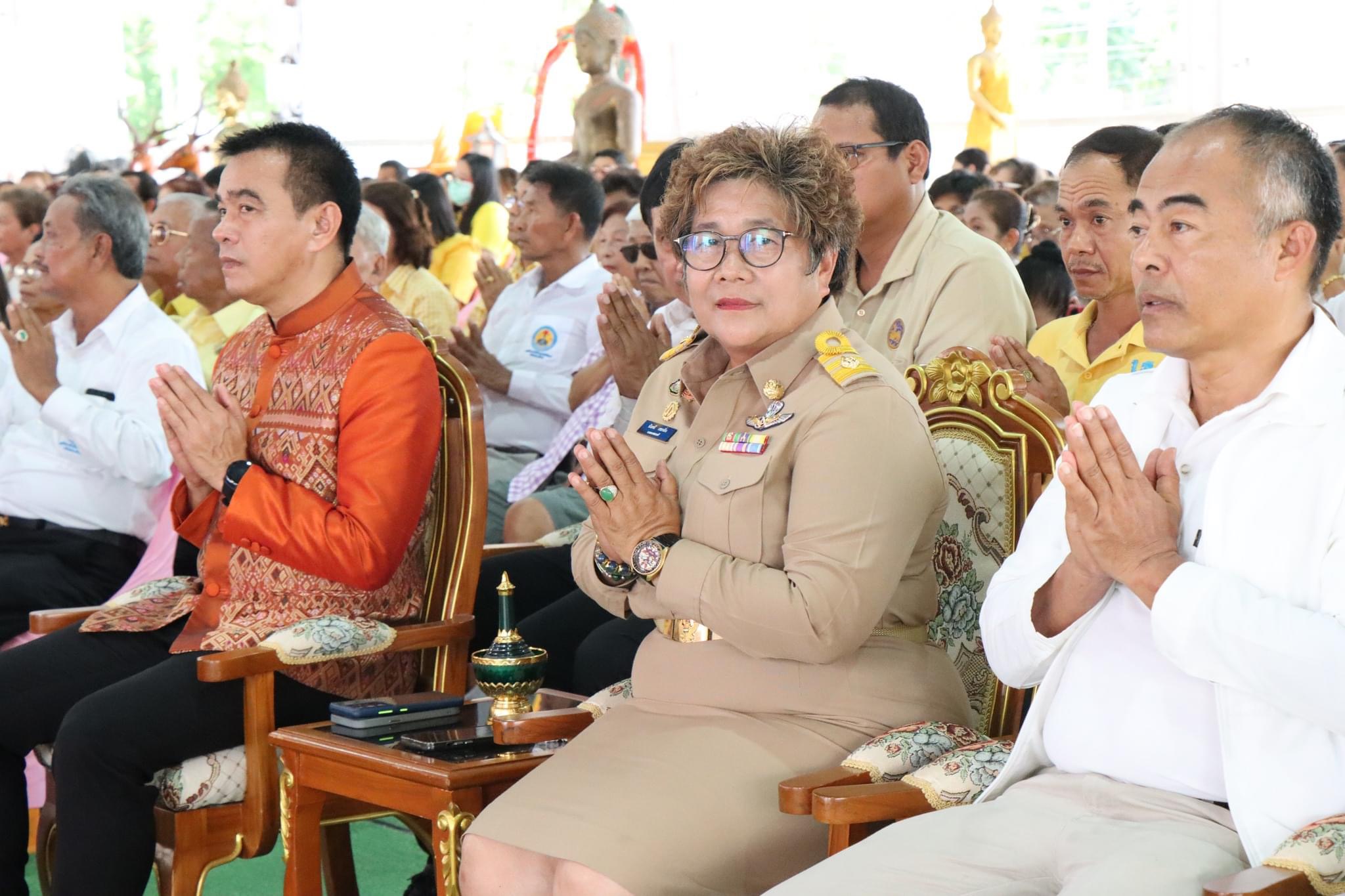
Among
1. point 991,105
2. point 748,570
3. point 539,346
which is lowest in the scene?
point 748,570

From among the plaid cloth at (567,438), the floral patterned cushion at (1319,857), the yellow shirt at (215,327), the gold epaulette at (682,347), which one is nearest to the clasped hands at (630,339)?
the plaid cloth at (567,438)

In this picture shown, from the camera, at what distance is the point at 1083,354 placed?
273 cm

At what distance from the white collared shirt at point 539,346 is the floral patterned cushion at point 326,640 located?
4.54 ft

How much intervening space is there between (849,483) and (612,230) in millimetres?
2556

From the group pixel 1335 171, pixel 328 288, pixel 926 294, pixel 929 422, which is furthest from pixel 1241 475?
pixel 328 288

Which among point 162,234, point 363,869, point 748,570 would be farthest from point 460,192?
point 748,570

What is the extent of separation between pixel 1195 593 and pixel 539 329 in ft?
9.27

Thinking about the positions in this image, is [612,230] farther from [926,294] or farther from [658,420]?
[658,420]

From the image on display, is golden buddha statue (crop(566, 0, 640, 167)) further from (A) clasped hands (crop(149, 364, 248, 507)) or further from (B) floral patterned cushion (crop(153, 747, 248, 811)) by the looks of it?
(B) floral patterned cushion (crop(153, 747, 248, 811))

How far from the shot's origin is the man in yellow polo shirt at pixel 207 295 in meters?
3.98

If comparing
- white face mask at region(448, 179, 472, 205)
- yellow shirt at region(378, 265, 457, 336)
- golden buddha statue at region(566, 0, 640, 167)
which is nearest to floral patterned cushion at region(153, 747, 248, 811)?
yellow shirt at region(378, 265, 457, 336)

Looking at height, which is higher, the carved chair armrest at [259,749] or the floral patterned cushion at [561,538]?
the floral patterned cushion at [561,538]

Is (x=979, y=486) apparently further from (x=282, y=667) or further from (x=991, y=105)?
(x=991, y=105)

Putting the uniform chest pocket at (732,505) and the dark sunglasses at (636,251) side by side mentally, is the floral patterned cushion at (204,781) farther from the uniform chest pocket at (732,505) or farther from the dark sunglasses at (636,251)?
the dark sunglasses at (636,251)
